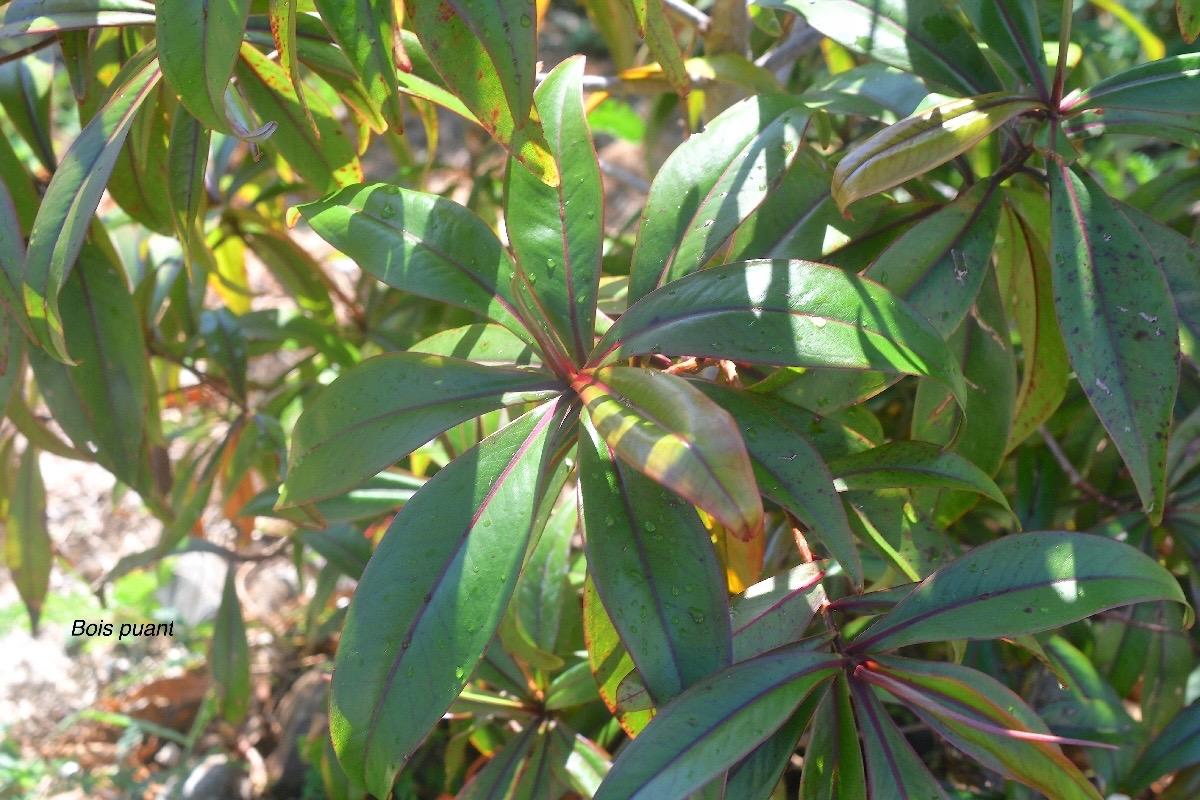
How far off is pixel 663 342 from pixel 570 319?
4.1 inches

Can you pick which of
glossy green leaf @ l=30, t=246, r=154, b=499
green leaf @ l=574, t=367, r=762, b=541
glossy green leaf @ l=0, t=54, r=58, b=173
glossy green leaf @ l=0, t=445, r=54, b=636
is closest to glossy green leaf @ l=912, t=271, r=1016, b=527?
green leaf @ l=574, t=367, r=762, b=541

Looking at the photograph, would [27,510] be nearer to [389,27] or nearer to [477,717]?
[477,717]

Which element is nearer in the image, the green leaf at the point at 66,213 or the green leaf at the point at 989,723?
the green leaf at the point at 989,723

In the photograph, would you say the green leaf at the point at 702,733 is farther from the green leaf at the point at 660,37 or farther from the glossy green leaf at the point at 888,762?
the green leaf at the point at 660,37

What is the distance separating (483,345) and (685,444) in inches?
Result: 12.9

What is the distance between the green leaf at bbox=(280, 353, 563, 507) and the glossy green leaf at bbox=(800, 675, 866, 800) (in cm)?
29

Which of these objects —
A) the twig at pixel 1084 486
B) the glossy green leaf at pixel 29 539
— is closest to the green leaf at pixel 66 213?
the glossy green leaf at pixel 29 539

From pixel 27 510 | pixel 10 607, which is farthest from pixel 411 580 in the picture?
pixel 10 607

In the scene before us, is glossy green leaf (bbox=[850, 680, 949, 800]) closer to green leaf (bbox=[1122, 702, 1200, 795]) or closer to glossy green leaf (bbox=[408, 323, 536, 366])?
glossy green leaf (bbox=[408, 323, 536, 366])

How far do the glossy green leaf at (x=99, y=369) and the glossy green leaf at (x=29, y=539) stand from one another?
468mm

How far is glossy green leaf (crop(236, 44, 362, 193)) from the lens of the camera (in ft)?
3.20

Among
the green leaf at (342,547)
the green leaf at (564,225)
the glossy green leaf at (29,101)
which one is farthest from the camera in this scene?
the green leaf at (342,547)

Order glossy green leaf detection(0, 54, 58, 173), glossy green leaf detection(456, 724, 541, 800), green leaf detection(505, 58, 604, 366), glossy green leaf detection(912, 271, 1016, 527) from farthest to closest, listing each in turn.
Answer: glossy green leaf detection(0, 54, 58, 173)
glossy green leaf detection(456, 724, 541, 800)
glossy green leaf detection(912, 271, 1016, 527)
green leaf detection(505, 58, 604, 366)

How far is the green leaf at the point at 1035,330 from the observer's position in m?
0.83
